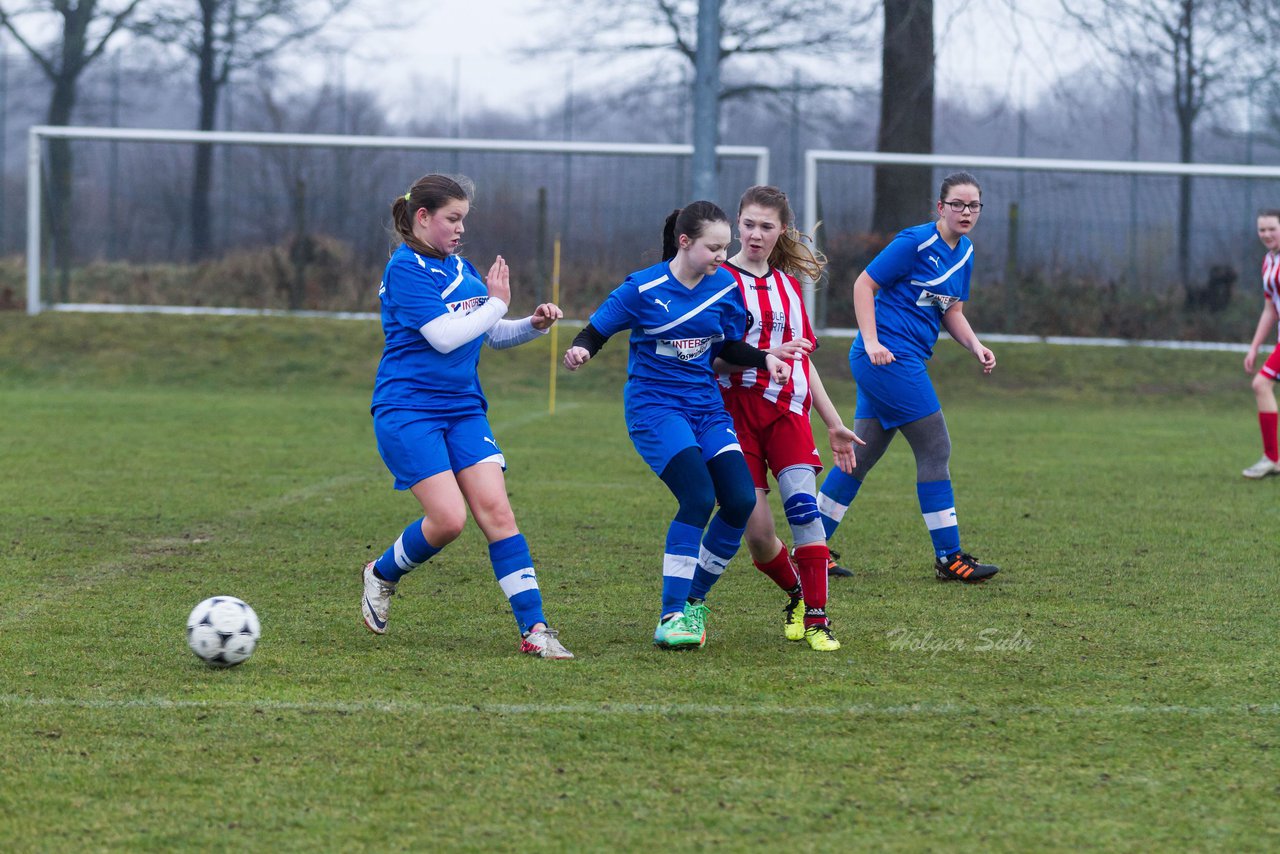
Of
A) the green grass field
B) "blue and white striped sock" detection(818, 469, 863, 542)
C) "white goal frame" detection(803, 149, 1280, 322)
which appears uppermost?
"white goal frame" detection(803, 149, 1280, 322)

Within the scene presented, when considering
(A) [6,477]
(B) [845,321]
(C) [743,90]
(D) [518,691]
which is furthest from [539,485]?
(C) [743,90]

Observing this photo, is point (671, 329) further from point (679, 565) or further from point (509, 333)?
point (679, 565)

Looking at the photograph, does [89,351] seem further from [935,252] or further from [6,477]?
[935,252]

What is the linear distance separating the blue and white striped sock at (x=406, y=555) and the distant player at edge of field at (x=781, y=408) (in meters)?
1.19

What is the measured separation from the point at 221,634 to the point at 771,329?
7.34ft

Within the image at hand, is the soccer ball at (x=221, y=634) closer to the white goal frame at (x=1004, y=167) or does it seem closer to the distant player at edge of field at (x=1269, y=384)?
the distant player at edge of field at (x=1269, y=384)

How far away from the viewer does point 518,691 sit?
4508 millimetres

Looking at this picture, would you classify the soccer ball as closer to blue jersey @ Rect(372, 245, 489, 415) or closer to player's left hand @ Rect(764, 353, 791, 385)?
blue jersey @ Rect(372, 245, 489, 415)

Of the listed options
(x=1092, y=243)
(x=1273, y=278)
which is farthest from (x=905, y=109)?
(x=1273, y=278)

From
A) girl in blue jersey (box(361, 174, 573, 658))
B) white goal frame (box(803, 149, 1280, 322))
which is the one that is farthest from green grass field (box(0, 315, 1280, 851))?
white goal frame (box(803, 149, 1280, 322))

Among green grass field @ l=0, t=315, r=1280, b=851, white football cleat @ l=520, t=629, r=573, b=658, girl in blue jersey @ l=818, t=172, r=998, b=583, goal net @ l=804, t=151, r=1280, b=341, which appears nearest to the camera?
green grass field @ l=0, t=315, r=1280, b=851

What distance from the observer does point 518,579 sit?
506 cm

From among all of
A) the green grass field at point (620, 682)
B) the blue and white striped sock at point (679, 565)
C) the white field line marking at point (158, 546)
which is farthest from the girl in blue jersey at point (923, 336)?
the white field line marking at point (158, 546)

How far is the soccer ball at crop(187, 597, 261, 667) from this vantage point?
4.72 m
